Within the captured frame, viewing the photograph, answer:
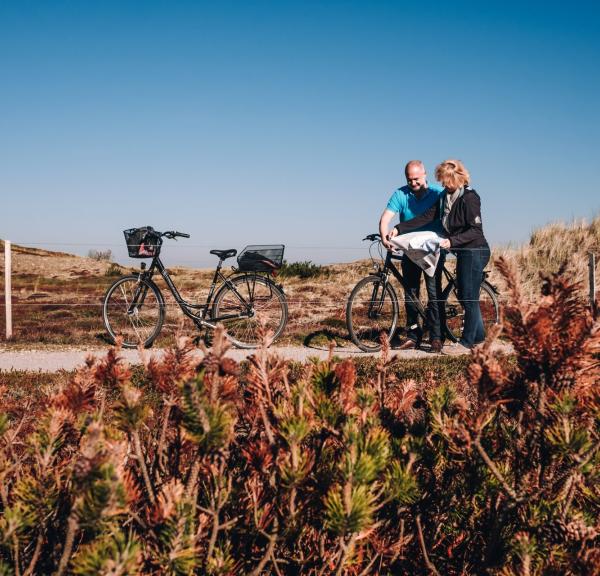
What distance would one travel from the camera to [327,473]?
1145 mm

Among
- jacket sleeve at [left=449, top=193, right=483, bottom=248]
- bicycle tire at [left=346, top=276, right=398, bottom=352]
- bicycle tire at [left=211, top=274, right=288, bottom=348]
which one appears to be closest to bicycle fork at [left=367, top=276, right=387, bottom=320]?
bicycle tire at [left=346, top=276, right=398, bottom=352]

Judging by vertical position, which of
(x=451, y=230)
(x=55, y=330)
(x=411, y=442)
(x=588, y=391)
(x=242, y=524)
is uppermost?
(x=451, y=230)

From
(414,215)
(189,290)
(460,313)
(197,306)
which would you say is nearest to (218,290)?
(197,306)

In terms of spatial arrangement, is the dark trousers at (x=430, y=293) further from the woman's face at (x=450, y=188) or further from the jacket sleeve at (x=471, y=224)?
the woman's face at (x=450, y=188)

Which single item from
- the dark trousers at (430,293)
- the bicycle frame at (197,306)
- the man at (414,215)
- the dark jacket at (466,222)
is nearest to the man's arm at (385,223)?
the man at (414,215)

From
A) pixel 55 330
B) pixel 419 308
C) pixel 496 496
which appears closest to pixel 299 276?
pixel 55 330

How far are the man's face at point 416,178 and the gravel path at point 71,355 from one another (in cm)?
204

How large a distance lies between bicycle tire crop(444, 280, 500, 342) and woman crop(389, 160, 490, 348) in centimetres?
28

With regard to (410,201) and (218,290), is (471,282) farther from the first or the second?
(218,290)

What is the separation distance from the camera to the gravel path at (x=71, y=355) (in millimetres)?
6680

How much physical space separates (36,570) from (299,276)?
16305 mm

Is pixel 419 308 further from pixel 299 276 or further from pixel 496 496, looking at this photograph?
pixel 299 276

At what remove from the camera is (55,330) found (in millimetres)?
9867

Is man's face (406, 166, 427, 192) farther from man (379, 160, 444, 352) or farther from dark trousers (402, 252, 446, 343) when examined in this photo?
dark trousers (402, 252, 446, 343)
